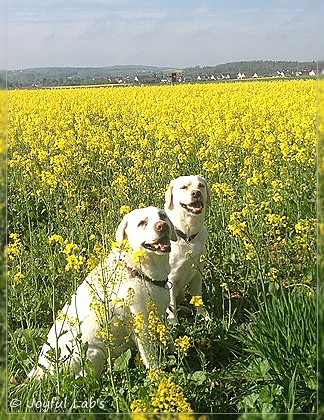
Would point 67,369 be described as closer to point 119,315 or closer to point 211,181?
point 119,315

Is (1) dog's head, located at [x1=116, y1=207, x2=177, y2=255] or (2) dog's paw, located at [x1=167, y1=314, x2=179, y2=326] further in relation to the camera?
(2) dog's paw, located at [x1=167, y1=314, x2=179, y2=326]

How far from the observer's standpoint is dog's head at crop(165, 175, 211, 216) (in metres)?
3.77

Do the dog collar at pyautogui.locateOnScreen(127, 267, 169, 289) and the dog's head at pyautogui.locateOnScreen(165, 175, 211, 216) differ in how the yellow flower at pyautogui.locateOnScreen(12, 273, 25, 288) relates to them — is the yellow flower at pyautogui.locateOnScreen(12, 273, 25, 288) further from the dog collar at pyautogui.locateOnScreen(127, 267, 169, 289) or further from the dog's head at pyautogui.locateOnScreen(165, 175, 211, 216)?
the dog's head at pyautogui.locateOnScreen(165, 175, 211, 216)

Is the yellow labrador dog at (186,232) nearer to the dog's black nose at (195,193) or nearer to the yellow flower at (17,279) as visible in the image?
the dog's black nose at (195,193)

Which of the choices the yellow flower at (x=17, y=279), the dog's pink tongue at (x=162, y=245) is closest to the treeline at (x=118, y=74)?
the dog's pink tongue at (x=162, y=245)

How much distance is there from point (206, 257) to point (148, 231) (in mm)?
1215

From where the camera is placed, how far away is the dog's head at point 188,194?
3771 millimetres

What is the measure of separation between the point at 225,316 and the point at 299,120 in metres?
3.33

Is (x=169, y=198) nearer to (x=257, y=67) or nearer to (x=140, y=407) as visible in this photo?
(x=257, y=67)

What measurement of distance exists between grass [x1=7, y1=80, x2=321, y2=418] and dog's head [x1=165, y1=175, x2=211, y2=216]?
223 mm

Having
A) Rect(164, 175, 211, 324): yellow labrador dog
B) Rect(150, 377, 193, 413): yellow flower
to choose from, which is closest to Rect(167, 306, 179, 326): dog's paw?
Rect(164, 175, 211, 324): yellow labrador dog

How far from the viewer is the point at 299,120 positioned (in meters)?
6.52

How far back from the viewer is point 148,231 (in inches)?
120

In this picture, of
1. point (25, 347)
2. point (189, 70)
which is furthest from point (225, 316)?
point (189, 70)
